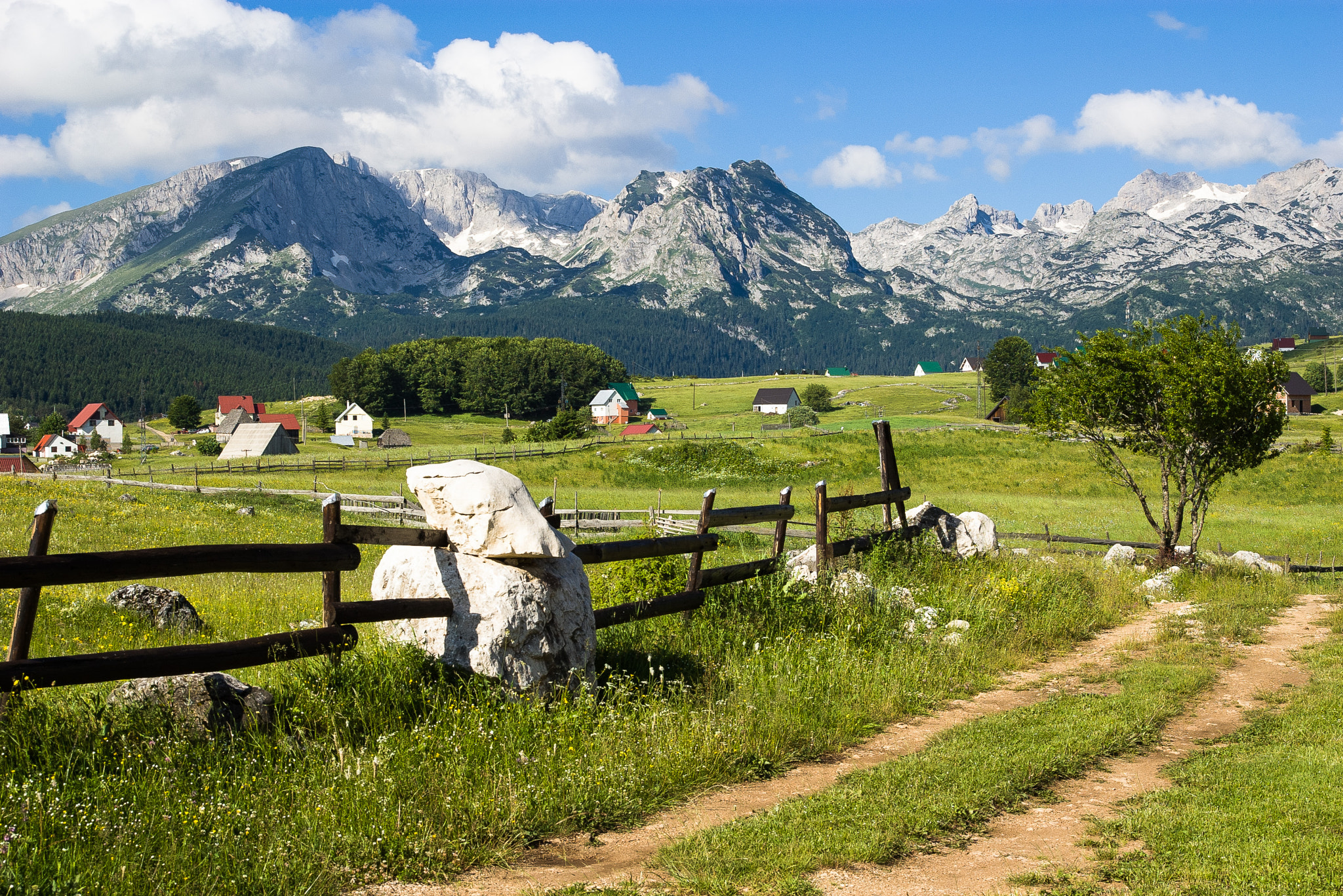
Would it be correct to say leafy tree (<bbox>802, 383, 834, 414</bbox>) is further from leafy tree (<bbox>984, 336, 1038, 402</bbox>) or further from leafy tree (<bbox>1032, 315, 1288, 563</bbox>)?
leafy tree (<bbox>1032, 315, 1288, 563</bbox>)

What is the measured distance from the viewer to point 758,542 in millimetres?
34094

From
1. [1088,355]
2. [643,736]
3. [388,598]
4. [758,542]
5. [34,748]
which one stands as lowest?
[758,542]

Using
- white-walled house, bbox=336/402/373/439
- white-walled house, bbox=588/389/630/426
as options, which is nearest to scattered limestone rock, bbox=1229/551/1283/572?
white-walled house, bbox=588/389/630/426

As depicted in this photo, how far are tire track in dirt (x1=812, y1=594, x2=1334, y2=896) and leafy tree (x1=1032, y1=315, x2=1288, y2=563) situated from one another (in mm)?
10666

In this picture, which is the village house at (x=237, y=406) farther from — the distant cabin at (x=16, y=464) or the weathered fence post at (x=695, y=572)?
the weathered fence post at (x=695, y=572)

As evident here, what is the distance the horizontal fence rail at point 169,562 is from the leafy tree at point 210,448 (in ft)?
396

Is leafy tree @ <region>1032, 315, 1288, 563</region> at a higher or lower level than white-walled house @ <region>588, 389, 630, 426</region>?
lower

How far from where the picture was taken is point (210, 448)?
383 feet

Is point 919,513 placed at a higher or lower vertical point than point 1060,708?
higher

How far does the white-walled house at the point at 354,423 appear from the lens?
472ft

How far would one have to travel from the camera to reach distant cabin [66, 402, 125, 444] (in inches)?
6781

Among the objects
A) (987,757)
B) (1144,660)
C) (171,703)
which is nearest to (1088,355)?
(1144,660)

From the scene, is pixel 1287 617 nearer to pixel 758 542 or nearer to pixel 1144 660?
pixel 1144 660

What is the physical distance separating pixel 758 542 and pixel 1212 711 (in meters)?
25.1
